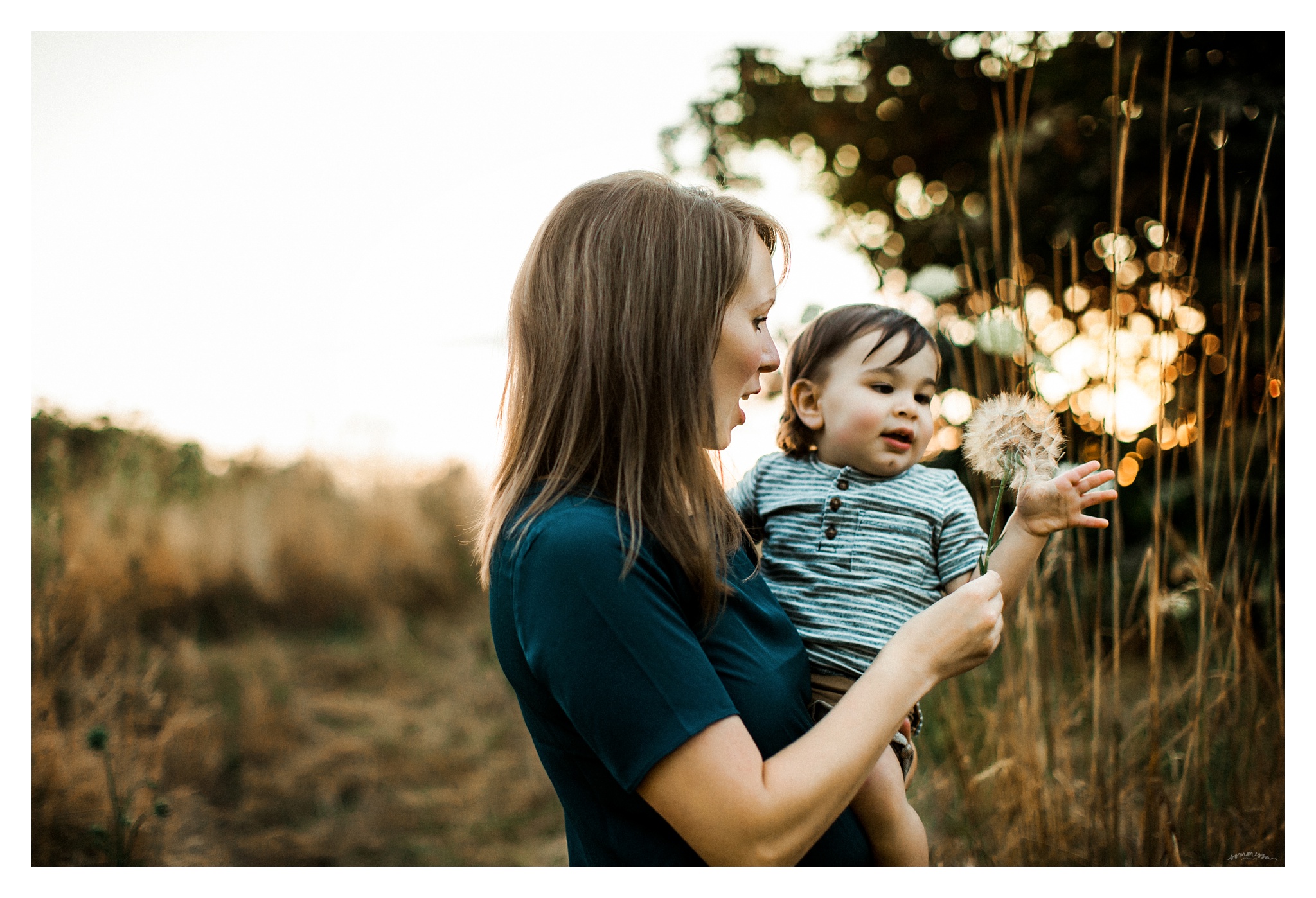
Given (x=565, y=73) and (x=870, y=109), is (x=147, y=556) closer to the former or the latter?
(x=565, y=73)

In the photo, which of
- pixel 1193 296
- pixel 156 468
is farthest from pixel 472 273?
pixel 1193 296

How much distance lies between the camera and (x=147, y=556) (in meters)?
3.89

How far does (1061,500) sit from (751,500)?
49 cm

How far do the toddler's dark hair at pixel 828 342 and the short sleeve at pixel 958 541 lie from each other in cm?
24

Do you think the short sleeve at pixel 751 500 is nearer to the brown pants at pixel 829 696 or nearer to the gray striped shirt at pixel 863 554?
the gray striped shirt at pixel 863 554

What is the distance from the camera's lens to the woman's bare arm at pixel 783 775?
875mm

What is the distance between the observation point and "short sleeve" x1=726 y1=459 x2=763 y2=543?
148cm

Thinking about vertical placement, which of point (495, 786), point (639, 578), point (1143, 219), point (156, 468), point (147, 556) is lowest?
point (495, 786)

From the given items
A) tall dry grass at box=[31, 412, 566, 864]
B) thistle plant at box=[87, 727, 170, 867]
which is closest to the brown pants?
thistle plant at box=[87, 727, 170, 867]

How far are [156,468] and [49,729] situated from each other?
1.52 metres

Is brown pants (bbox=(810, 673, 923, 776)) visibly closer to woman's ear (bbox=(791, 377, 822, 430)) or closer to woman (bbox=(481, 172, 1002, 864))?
woman (bbox=(481, 172, 1002, 864))
